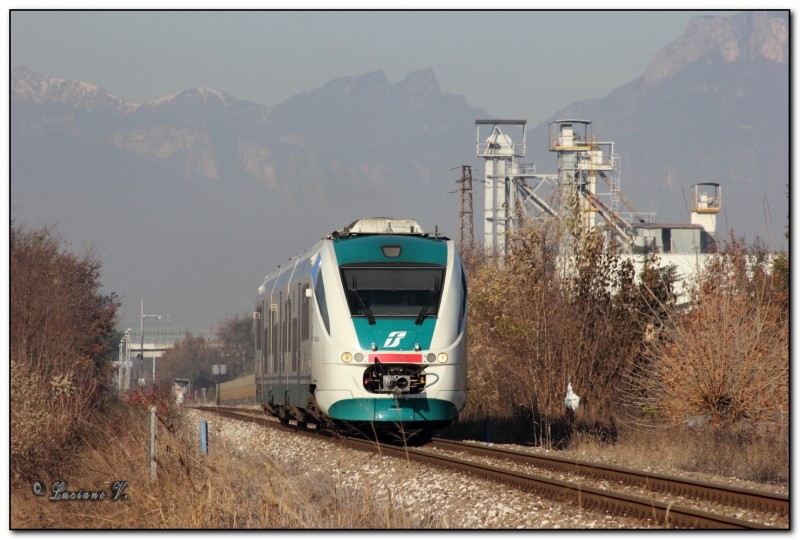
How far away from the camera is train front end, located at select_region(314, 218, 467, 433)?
50.0 feet

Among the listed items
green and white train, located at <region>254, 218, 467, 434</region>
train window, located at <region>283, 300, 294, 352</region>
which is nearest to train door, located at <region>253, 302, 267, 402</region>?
train window, located at <region>283, 300, 294, 352</region>

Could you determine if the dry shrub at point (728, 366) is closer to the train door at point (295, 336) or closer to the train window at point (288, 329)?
the train door at point (295, 336)

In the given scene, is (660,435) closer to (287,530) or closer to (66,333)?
(287,530)

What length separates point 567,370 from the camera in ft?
76.8

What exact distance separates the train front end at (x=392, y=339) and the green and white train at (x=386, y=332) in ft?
0.05

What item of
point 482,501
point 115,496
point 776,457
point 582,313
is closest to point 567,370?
point 582,313

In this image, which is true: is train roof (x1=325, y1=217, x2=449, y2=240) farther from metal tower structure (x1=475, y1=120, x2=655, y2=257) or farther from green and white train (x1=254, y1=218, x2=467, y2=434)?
metal tower structure (x1=475, y1=120, x2=655, y2=257)

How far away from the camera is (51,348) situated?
30016mm

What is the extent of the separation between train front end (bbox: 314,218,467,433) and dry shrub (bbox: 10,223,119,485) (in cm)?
464

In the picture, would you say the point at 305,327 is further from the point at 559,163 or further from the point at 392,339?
the point at 559,163

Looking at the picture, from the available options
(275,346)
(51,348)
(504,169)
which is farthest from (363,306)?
(504,169)

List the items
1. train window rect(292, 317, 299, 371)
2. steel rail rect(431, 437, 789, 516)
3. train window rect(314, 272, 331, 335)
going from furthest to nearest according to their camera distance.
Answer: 1. train window rect(292, 317, 299, 371)
2. train window rect(314, 272, 331, 335)
3. steel rail rect(431, 437, 789, 516)

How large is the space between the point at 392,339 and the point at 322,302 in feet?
4.48

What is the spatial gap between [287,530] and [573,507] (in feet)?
11.3
